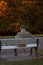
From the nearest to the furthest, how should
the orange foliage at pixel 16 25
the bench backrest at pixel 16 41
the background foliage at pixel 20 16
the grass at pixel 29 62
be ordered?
the grass at pixel 29 62 → the bench backrest at pixel 16 41 → the orange foliage at pixel 16 25 → the background foliage at pixel 20 16

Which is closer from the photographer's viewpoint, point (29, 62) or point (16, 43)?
point (29, 62)

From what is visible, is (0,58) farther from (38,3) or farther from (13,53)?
(38,3)

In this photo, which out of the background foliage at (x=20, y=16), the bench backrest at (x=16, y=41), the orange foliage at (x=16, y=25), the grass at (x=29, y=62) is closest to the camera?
the grass at (x=29, y=62)

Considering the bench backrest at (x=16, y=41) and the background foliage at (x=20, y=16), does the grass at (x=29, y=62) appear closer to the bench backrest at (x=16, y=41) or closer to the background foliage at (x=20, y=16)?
the bench backrest at (x=16, y=41)

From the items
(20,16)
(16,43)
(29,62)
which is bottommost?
(29,62)

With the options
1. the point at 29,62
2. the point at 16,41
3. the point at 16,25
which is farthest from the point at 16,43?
the point at 16,25

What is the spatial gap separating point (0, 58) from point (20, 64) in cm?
112

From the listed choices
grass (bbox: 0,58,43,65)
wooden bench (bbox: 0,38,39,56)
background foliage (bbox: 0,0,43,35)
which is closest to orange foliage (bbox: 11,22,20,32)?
background foliage (bbox: 0,0,43,35)

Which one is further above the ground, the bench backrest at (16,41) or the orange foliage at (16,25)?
the bench backrest at (16,41)

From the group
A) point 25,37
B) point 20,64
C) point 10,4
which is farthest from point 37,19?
point 20,64

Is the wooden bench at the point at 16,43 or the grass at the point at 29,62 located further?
the wooden bench at the point at 16,43

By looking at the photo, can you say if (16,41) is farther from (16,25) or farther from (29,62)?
(16,25)

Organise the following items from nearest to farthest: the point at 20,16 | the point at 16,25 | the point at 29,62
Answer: the point at 29,62, the point at 16,25, the point at 20,16

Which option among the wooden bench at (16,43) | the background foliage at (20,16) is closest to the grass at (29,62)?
the wooden bench at (16,43)
